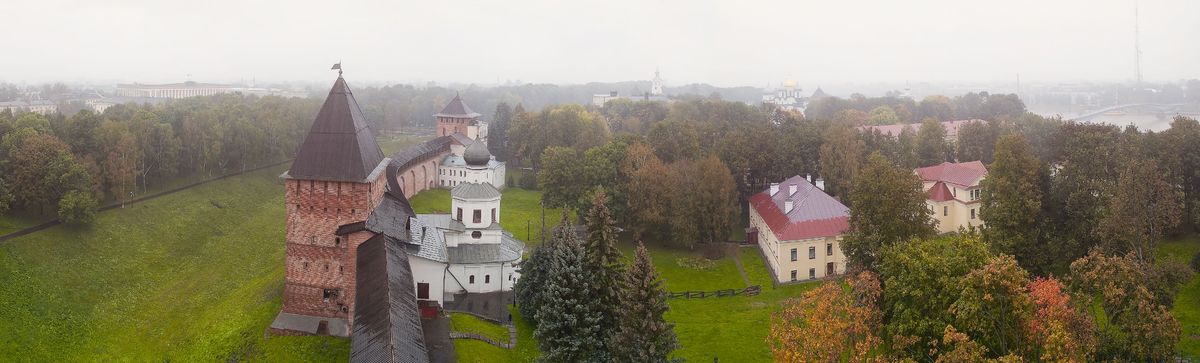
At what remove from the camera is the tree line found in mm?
48344

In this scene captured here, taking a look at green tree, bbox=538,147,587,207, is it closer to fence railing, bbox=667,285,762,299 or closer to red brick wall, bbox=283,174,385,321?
fence railing, bbox=667,285,762,299

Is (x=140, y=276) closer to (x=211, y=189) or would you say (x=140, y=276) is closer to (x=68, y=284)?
(x=68, y=284)

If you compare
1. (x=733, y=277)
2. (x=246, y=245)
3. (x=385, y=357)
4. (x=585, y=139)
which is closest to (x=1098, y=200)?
(x=733, y=277)

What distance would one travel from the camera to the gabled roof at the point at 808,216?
4597cm

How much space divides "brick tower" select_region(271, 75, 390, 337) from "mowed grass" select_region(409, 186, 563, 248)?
62.8 feet

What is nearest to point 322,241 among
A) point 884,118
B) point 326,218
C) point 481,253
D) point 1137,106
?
point 326,218

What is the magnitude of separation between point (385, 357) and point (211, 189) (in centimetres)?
4973

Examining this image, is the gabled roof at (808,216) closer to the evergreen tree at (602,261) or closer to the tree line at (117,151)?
the evergreen tree at (602,261)

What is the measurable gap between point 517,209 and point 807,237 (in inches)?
1035

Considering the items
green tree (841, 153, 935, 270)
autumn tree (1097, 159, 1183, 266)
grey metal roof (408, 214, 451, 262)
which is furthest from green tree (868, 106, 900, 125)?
grey metal roof (408, 214, 451, 262)

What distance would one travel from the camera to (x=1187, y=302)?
35750 mm

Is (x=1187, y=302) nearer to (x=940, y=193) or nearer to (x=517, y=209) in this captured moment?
(x=940, y=193)

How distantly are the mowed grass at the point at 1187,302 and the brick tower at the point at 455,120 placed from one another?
2435 inches

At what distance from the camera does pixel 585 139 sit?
76.1 m
